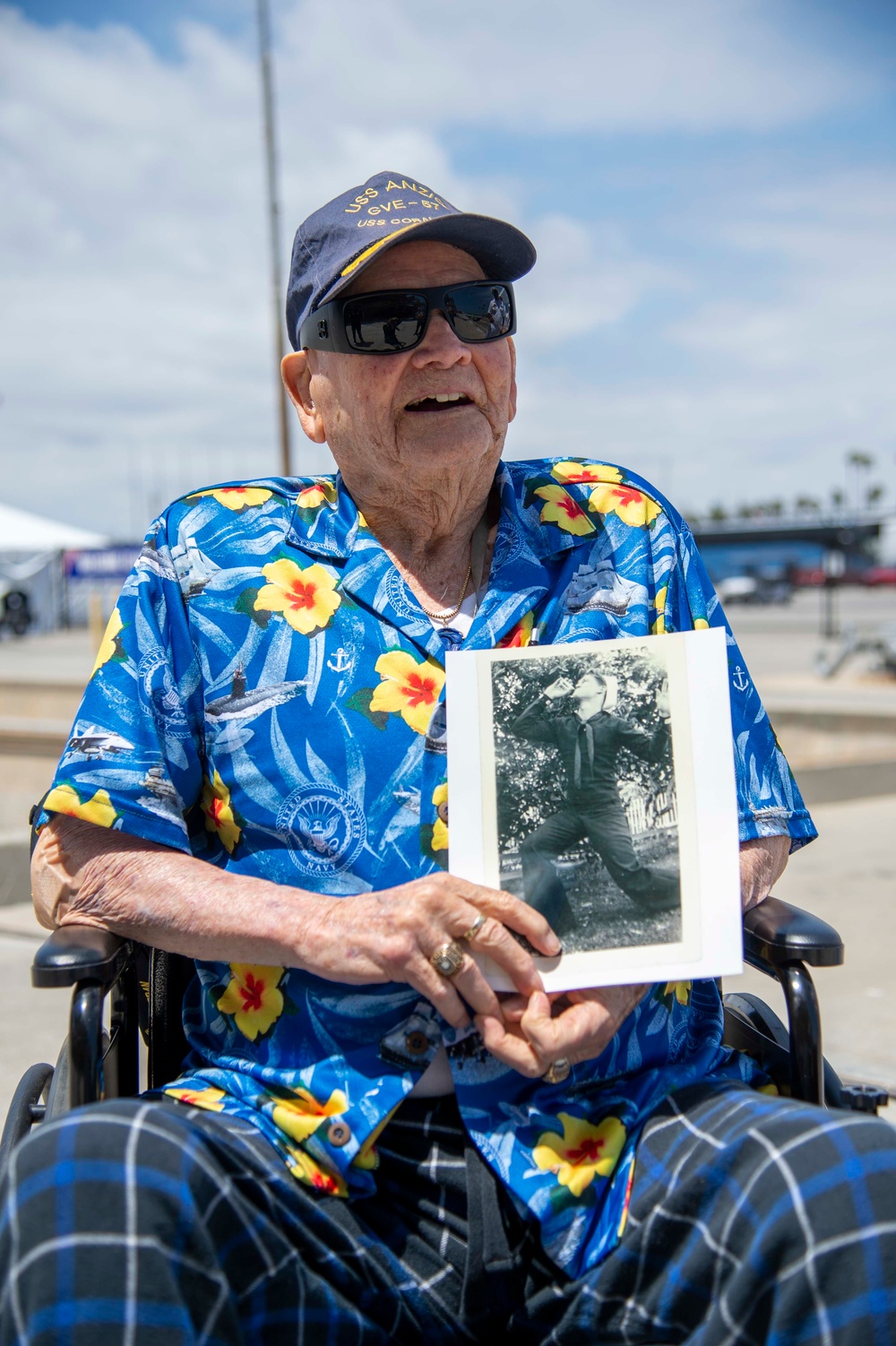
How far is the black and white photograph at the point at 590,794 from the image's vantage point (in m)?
1.47

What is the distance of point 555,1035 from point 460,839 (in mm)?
263

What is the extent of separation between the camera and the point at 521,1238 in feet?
4.78

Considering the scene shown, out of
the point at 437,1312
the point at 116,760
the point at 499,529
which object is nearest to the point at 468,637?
the point at 499,529

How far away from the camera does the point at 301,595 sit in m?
1.72

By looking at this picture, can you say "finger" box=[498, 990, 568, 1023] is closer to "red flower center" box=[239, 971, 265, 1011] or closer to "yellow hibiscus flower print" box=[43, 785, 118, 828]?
"red flower center" box=[239, 971, 265, 1011]

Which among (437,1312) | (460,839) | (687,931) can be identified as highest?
(460,839)

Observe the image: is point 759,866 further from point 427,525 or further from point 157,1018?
point 157,1018

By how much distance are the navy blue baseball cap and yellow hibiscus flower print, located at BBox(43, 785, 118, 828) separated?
83 centimetres

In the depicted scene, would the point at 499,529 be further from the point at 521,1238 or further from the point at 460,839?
the point at 521,1238

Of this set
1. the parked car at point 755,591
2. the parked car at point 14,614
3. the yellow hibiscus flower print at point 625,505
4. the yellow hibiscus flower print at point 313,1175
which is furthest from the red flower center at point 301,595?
the parked car at point 755,591

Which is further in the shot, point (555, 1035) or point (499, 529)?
point (499, 529)

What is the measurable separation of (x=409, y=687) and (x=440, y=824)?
0.66 feet

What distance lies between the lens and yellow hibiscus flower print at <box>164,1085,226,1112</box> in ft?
4.89

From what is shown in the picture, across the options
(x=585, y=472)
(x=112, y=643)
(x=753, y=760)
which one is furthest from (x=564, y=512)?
(x=112, y=643)
